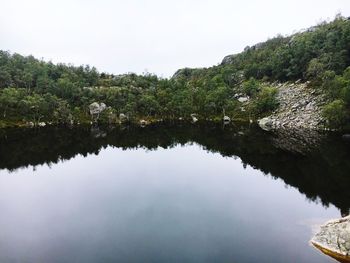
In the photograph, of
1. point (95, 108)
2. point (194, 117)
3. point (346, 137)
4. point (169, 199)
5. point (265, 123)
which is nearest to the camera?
point (169, 199)

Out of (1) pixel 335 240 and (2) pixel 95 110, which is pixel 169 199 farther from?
(2) pixel 95 110

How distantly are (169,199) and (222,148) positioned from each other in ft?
160

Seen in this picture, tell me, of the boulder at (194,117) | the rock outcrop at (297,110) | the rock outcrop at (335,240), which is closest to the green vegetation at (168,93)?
the boulder at (194,117)

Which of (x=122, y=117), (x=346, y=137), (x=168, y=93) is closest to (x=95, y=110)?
(x=122, y=117)

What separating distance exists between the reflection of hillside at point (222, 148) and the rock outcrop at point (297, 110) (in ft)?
53.7

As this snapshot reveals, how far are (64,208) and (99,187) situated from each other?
12286 mm

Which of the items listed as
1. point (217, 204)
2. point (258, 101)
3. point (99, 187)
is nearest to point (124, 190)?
point (99, 187)

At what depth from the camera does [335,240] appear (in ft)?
124

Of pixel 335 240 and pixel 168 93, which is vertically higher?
pixel 168 93

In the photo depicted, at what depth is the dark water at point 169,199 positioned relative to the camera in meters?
38.7

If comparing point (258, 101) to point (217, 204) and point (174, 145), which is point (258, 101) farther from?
point (217, 204)

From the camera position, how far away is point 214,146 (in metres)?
106

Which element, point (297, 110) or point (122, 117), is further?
point (122, 117)

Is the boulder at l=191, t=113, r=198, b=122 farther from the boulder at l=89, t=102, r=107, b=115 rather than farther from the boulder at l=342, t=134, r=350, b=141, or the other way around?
the boulder at l=342, t=134, r=350, b=141
